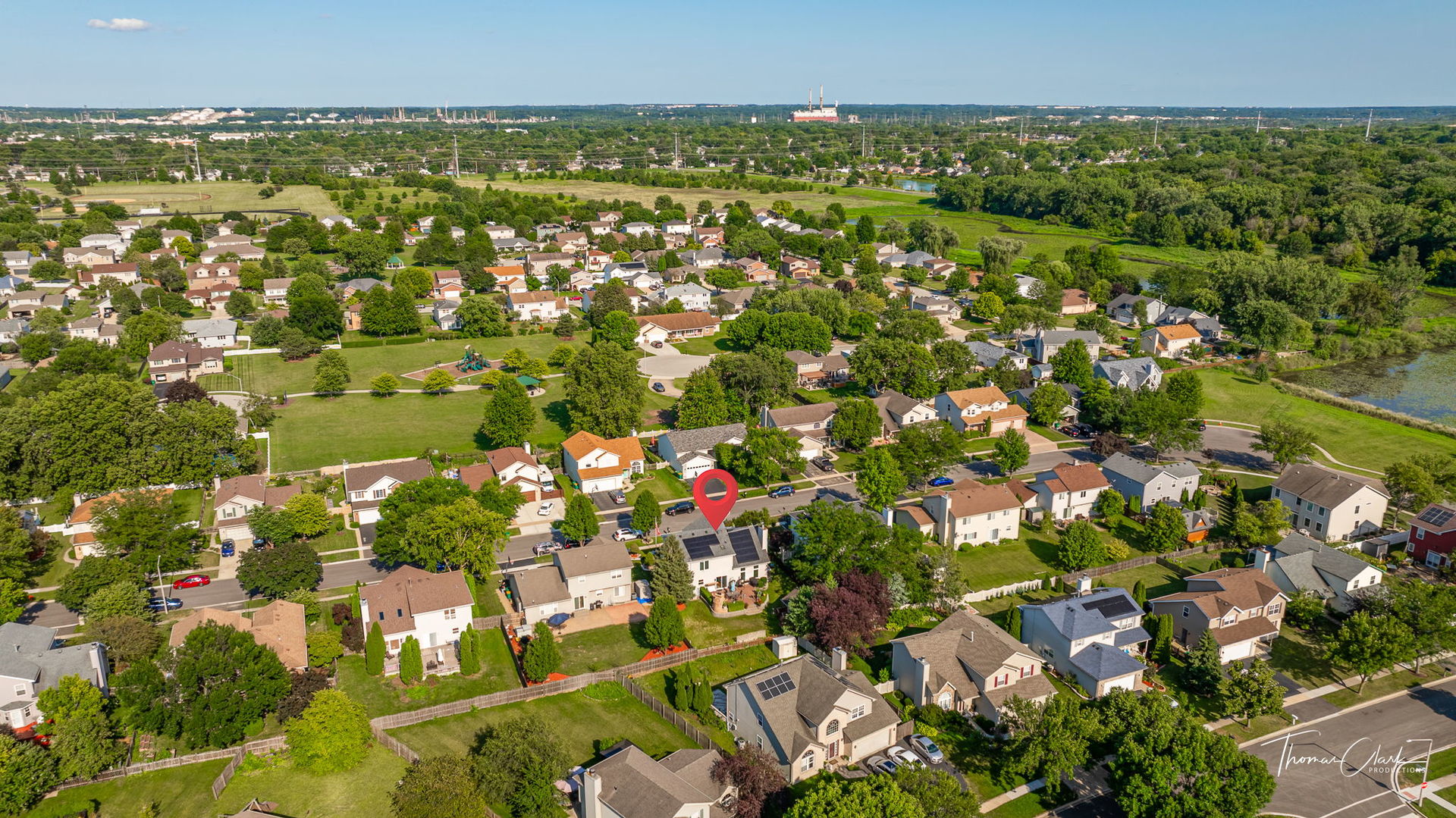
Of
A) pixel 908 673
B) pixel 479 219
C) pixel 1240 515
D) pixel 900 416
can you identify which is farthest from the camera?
pixel 479 219

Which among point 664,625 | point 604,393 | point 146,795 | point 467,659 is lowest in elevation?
point 146,795

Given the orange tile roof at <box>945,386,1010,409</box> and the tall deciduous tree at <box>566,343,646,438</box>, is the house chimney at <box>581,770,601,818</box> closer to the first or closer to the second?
the tall deciduous tree at <box>566,343,646,438</box>

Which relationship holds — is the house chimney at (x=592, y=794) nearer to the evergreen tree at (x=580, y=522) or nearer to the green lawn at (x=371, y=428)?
the evergreen tree at (x=580, y=522)

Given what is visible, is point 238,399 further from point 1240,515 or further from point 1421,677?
point 1421,677

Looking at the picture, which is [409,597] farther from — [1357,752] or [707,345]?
[707,345]

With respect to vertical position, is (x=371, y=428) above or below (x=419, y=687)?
above

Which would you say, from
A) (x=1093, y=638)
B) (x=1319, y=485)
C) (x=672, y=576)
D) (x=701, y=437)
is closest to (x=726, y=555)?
(x=672, y=576)

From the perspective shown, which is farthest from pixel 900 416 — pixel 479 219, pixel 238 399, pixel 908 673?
pixel 479 219
